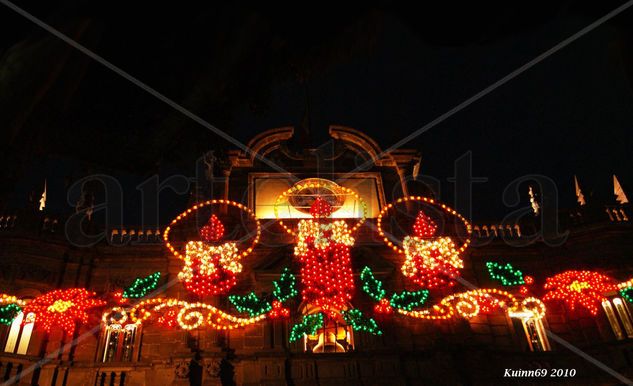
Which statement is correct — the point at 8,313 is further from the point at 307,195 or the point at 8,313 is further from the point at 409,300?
the point at 409,300

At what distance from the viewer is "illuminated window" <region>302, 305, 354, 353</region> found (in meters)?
11.9

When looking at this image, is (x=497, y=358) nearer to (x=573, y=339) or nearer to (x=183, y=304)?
(x=573, y=339)

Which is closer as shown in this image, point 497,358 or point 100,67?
point 100,67

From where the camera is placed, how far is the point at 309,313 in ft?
40.6

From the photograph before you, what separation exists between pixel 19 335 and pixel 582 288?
46.4ft

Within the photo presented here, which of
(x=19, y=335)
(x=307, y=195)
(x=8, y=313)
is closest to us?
(x=8, y=313)

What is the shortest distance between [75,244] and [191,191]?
144 inches

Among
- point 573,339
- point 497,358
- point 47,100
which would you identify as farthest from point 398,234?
point 47,100

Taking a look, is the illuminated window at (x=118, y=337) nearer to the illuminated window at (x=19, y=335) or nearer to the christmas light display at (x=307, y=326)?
the illuminated window at (x=19, y=335)

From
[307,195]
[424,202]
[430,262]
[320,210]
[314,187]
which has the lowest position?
[430,262]

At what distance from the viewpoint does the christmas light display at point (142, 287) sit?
11.6m

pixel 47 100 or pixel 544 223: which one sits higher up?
pixel 544 223

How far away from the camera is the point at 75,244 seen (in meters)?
12.5

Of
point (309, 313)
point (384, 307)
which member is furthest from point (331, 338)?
point (384, 307)
